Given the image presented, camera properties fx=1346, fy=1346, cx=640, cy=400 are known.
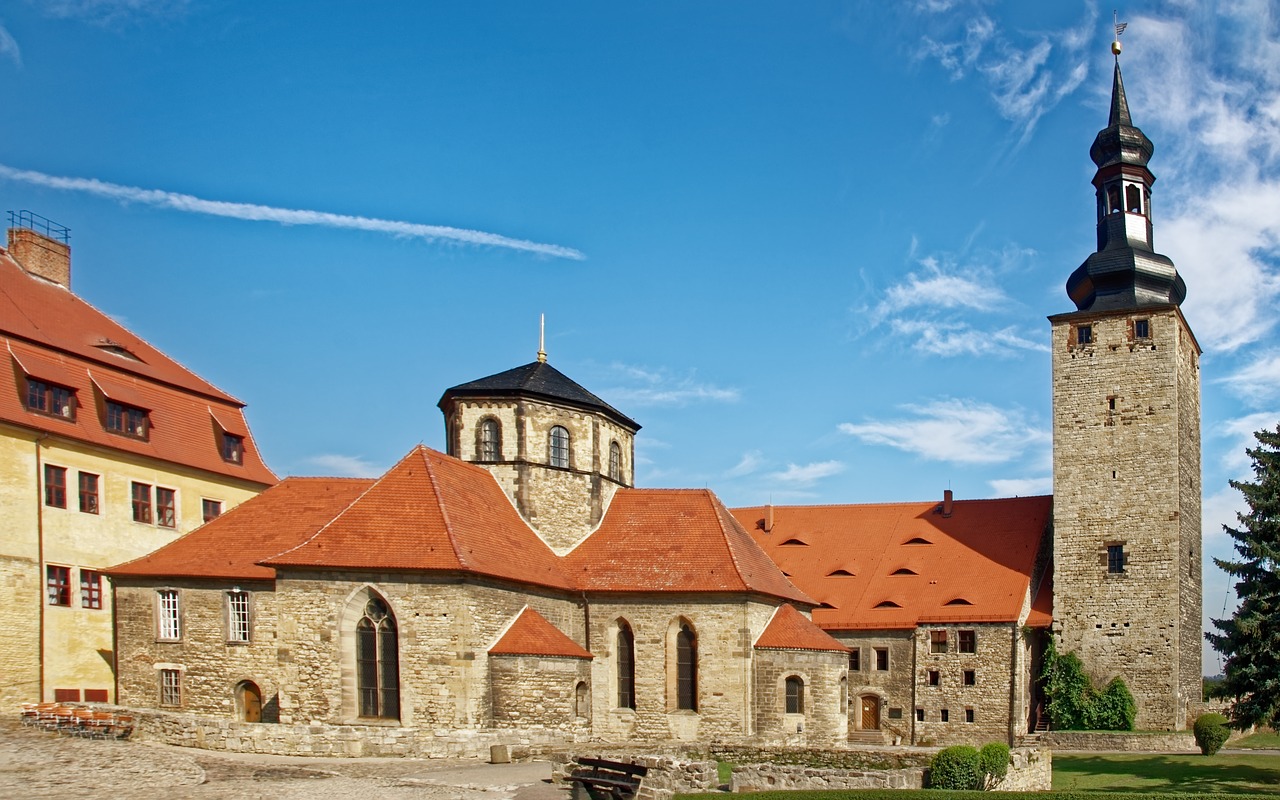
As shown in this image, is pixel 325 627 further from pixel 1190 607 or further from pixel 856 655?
pixel 1190 607

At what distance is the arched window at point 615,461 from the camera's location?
137ft

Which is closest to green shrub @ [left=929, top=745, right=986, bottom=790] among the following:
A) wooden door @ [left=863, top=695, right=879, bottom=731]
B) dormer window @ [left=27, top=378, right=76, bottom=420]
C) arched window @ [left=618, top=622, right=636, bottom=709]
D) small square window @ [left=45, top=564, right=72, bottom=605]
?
arched window @ [left=618, top=622, right=636, bottom=709]

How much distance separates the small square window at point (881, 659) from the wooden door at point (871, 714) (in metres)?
1.07

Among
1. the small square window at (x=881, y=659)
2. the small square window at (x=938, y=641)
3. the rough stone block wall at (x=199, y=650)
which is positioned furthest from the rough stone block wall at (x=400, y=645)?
the small square window at (x=938, y=641)

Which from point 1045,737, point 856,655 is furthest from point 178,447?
point 1045,737

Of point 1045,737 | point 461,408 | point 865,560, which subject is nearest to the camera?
point 461,408

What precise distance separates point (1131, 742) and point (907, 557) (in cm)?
1088

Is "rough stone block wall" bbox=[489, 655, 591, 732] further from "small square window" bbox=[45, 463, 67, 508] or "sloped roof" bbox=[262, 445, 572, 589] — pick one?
"small square window" bbox=[45, 463, 67, 508]

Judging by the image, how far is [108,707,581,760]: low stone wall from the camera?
2820cm

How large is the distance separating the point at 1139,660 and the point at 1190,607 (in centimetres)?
343

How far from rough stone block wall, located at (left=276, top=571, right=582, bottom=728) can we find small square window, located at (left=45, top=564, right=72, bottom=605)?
23.3 feet

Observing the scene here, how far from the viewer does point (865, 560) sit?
2010 inches

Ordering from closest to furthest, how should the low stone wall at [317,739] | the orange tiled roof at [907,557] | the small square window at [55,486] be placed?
1. the low stone wall at [317,739]
2. the small square window at [55,486]
3. the orange tiled roof at [907,557]

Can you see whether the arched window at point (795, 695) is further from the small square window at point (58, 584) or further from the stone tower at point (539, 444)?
the small square window at point (58, 584)
